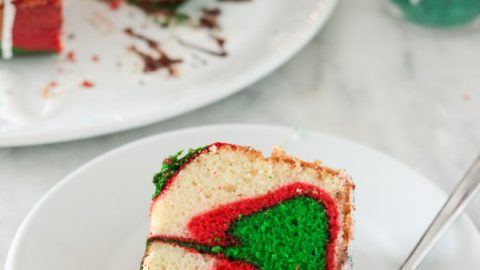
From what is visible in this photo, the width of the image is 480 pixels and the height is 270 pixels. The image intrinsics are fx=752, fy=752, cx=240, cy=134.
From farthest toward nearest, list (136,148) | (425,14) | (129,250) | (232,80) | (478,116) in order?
(425,14), (478,116), (232,80), (136,148), (129,250)

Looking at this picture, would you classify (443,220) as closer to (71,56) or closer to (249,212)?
(249,212)

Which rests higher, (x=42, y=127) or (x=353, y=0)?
(x=353, y=0)

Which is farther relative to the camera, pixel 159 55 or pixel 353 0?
pixel 353 0

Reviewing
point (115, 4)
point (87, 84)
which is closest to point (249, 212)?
point (87, 84)

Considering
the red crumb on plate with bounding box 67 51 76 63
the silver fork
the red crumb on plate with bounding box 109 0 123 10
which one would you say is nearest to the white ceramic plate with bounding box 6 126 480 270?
the silver fork

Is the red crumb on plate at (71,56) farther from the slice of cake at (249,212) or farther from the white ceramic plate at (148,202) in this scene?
the slice of cake at (249,212)

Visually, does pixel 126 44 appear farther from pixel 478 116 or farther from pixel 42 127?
pixel 478 116

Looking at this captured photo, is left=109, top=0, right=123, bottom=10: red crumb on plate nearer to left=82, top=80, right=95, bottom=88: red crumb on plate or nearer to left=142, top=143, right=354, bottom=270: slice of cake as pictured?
left=82, top=80, right=95, bottom=88: red crumb on plate

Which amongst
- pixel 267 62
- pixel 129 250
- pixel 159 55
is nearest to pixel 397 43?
pixel 267 62
